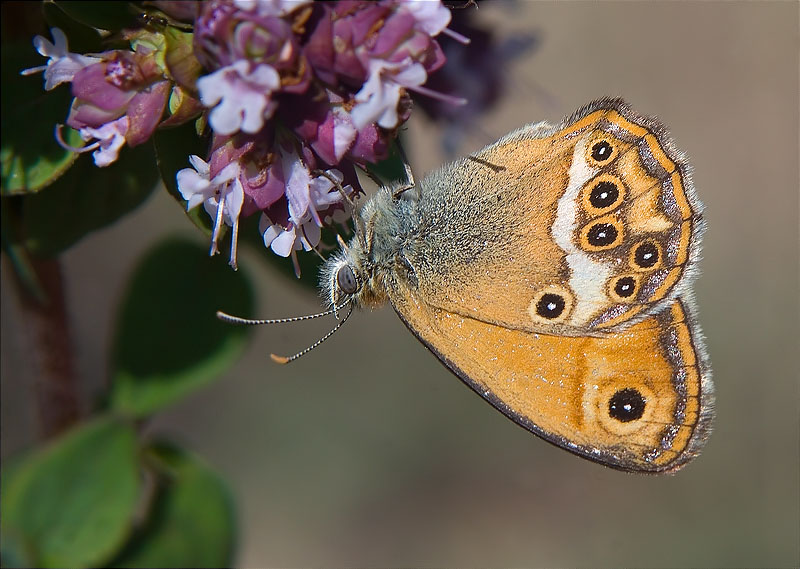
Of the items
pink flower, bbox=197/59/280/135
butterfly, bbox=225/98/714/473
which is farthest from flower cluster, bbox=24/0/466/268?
butterfly, bbox=225/98/714/473

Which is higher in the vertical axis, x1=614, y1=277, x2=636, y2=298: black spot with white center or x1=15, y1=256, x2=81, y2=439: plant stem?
x1=614, y1=277, x2=636, y2=298: black spot with white center

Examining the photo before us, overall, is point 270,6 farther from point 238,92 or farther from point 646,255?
point 646,255

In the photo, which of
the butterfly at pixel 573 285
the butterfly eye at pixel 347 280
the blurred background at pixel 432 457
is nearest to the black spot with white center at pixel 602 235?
the butterfly at pixel 573 285

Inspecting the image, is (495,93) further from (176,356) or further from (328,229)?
(176,356)

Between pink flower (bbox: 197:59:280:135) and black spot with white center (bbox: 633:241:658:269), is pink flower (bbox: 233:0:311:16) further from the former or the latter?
black spot with white center (bbox: 633:241:658:269)

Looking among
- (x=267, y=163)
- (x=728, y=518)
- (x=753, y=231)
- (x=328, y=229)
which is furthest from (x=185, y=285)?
(x=753, y=231)

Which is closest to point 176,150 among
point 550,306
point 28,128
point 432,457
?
point 28,128
